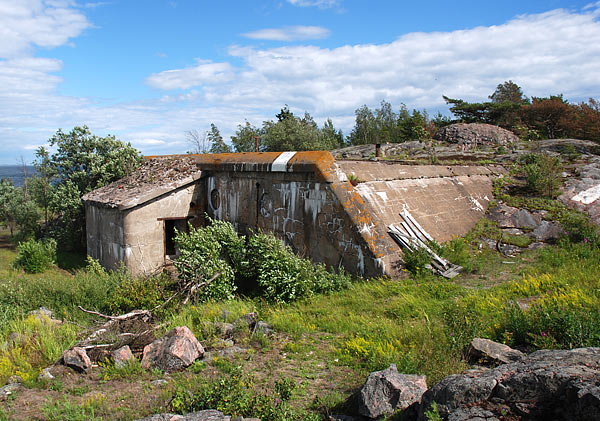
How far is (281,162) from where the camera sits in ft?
29.5

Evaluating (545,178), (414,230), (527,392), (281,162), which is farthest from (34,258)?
(545,178)

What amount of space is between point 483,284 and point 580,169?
8319 millimetres

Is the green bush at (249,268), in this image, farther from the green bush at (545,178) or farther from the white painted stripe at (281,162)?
the green bush at (545,178)

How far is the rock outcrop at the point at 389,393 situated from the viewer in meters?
3.45

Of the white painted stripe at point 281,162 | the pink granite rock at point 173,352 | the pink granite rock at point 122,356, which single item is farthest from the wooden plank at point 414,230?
the pink granite rock at point 122,356

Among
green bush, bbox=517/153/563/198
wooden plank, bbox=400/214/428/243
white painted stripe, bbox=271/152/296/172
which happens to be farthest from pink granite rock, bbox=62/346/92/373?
green bush, bbox=517/153/563/198

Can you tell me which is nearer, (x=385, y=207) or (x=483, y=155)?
(x=385, y=207)

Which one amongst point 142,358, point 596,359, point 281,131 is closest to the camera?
point 596,359

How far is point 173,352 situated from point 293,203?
4662 millimetres

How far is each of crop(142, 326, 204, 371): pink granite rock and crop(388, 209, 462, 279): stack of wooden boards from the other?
449 cm

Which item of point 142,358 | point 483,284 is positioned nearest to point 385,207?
point 483,284

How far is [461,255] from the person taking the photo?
7.93 metres

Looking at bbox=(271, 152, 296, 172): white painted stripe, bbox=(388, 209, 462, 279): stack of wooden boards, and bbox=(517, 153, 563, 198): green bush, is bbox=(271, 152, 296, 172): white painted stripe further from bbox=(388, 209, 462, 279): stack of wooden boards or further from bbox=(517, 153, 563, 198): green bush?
bbox=(517, 153, 563, 198): green bush

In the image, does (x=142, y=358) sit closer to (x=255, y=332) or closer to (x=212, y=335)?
(x=212, y=335)
